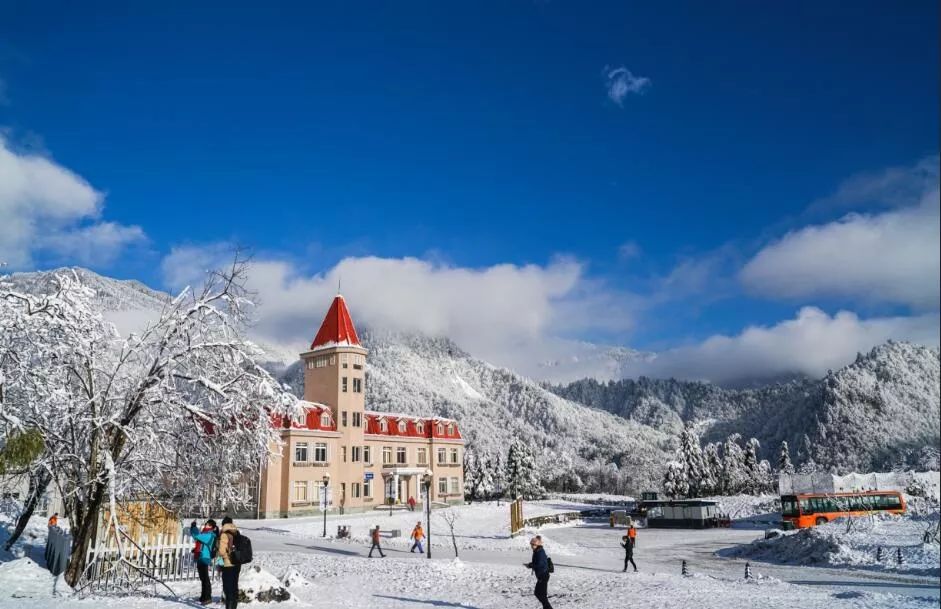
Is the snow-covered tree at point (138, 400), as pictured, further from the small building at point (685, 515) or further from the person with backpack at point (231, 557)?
the small building at point (685, 515)

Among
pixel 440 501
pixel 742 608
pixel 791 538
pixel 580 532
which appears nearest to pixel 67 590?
pixel 742 608

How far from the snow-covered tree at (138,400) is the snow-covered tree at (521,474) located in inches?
2959

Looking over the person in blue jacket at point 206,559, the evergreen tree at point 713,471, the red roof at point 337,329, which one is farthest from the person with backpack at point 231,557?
the evergreen tree at point 713,471

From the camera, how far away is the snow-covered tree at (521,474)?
8769cm

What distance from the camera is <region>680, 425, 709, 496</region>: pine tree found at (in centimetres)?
8375

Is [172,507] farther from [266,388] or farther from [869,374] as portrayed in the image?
[869,374]

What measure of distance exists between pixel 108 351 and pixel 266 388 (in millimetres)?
4083

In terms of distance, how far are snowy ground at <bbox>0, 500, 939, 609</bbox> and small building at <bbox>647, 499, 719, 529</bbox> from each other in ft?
63.2

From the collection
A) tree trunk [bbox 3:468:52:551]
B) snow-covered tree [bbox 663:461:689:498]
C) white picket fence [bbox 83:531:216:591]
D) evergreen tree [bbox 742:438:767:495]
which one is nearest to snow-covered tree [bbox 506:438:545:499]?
snow-covered tree [bbox 663:461:689:498]

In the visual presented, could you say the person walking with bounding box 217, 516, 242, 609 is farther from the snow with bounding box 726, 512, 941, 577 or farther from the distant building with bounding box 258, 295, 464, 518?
the distant building with bounding box 258, 295, 464, 518

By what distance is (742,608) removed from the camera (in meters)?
13.4

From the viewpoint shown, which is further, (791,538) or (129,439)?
(791,538)

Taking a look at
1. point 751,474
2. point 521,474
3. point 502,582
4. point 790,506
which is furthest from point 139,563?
point 751,474

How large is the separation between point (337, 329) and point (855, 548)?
4203cm
